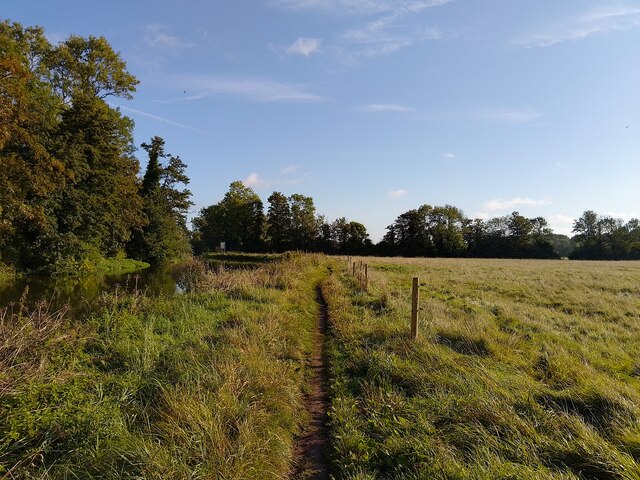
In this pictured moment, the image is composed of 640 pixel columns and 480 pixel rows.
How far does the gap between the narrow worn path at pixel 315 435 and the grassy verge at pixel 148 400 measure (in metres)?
0.17

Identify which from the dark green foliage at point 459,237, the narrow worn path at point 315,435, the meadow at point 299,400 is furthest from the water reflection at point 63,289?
the dark green foliage at point 459,237

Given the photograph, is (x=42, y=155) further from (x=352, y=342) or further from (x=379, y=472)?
(x=379, y=472)

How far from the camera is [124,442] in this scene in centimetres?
369

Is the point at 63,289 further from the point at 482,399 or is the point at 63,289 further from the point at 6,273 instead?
the point at 482,399

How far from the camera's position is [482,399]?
4.87m

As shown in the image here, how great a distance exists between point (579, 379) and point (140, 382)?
21.3 ft

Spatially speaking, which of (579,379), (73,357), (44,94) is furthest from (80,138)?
(579,379)

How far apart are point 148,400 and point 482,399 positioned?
4.23 meters

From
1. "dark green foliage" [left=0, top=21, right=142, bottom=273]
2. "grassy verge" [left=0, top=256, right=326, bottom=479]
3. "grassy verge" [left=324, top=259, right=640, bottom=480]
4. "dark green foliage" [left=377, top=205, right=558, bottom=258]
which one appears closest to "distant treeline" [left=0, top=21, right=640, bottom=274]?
"dark green foliage" [left=0, top=21, right=142, bottom=273]

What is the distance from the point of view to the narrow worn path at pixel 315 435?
405 centimetres

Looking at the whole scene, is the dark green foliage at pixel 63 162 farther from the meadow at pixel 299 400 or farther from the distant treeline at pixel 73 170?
the meadow at pixel 299 400

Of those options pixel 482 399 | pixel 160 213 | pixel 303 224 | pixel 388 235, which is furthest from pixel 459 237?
pixel 482 399

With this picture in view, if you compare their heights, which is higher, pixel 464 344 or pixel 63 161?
pixel 63 161

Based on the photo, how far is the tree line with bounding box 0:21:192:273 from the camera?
21094 mm
